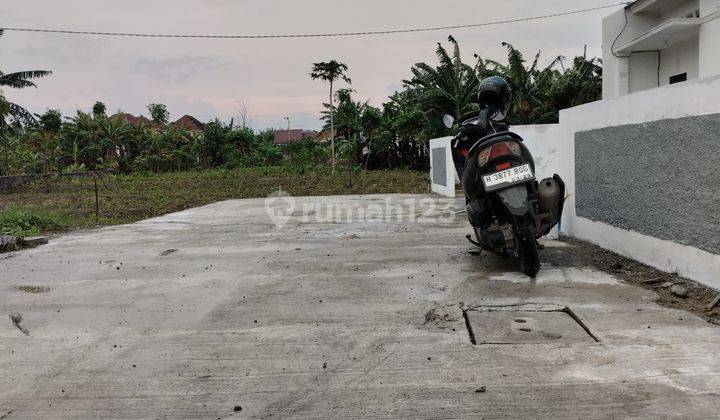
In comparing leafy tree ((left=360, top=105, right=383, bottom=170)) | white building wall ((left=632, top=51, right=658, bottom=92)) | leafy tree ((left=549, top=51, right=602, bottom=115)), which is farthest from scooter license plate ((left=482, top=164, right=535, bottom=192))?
leafy tree ((left=360, top=105, right=383, bottom=170))

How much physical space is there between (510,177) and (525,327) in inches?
58.7

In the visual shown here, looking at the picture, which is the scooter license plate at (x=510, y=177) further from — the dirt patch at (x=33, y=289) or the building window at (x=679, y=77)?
the building window at (x=679, y=77)

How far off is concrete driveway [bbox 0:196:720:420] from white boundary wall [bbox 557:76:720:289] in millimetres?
423

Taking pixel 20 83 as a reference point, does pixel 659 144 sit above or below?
below

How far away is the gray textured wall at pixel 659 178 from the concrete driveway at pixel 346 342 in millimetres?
608

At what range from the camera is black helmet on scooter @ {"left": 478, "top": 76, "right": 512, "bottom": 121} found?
5066 millimetres

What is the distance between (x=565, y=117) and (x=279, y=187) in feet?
44.1

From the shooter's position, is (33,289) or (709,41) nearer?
(33,289)

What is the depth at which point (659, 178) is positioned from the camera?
174 inches

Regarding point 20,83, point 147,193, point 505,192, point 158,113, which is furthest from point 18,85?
point 505,192

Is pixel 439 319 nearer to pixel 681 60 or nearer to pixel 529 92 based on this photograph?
pixel 681 60

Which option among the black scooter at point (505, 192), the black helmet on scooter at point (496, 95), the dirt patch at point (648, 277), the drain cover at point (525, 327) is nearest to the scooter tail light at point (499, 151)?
the black scooter at point (505, 192)

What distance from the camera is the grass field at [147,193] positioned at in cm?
1010

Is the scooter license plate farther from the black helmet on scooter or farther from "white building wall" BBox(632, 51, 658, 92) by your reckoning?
"white building wall" BBox(632, 51, 658, 92)
